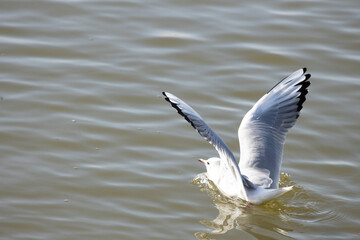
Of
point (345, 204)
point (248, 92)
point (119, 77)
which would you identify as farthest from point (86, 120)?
point (345, 204)

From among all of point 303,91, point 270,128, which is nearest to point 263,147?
point 270,128

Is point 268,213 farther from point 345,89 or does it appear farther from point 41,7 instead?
point 41,7

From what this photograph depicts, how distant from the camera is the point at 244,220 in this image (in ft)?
19.9

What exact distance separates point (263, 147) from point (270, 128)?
0.81 feet

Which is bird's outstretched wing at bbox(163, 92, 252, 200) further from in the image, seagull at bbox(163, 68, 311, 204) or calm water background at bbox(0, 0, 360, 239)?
calm water background at bbox(0, 0, 360, 239)

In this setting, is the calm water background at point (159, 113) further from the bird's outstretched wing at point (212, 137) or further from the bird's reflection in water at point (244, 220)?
the bird's outstretched wing at point (212, 137)

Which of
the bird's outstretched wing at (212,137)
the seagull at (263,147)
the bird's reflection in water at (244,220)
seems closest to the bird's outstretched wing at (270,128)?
the seagull at (263,147)

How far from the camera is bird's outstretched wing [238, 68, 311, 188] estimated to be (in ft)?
20.9

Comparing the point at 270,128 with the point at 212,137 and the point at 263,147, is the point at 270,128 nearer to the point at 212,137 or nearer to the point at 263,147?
the point at 263,147

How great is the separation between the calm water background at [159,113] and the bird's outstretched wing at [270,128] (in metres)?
0.35

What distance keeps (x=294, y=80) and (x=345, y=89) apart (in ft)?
5.64

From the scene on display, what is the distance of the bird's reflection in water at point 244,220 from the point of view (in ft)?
19.0

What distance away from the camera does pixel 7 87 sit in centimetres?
773

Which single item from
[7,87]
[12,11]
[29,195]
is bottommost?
[29,195]
